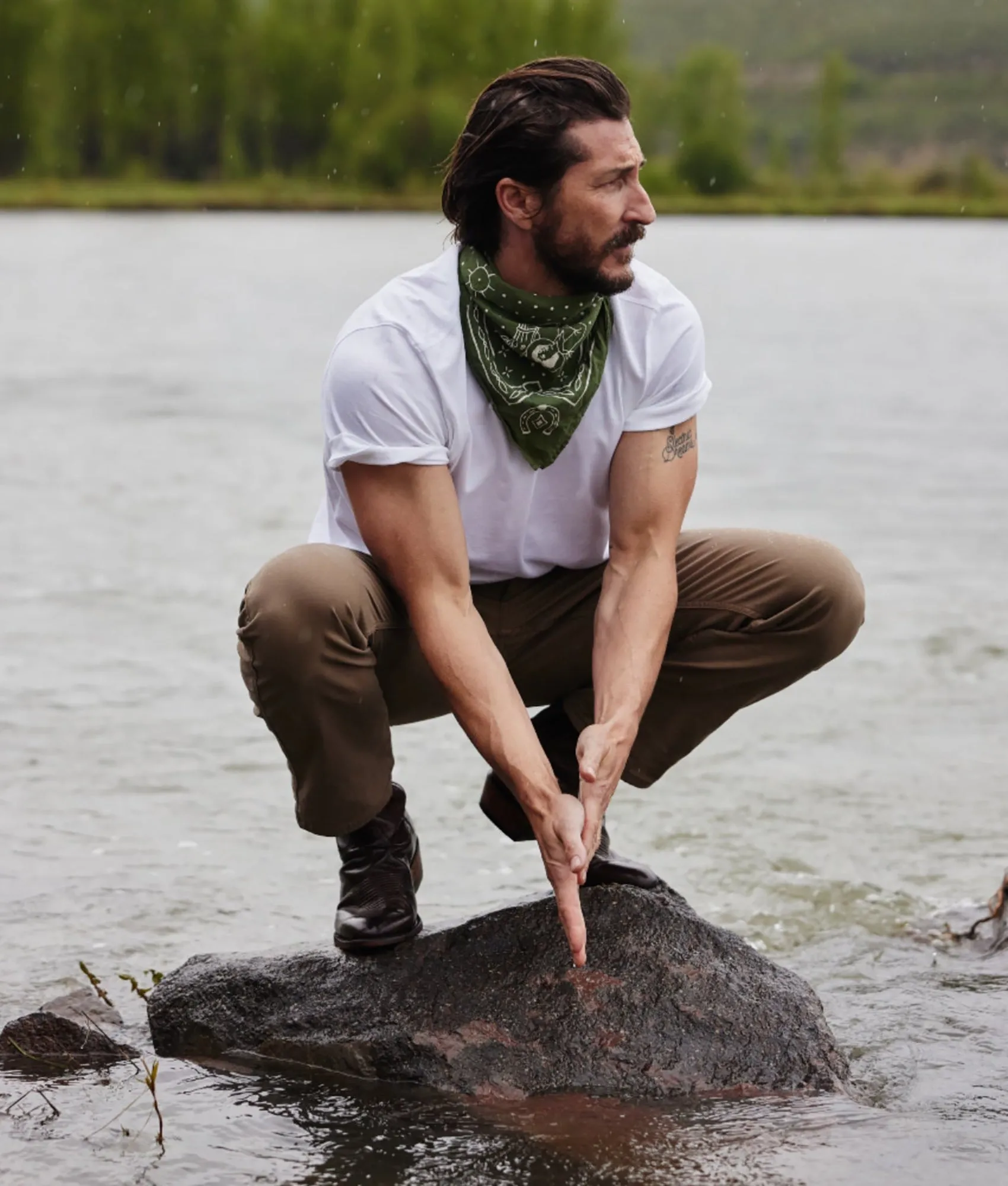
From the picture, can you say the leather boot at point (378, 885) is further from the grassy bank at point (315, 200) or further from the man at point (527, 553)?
the grassy bank at point (315, 200)

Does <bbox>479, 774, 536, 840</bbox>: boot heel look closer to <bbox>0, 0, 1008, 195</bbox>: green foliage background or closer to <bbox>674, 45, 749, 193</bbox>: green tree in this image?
<bbox>0, 0, 1008, 195</bbox>: green foliage background

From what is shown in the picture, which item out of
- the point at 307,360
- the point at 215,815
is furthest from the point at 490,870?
the point at 307,360

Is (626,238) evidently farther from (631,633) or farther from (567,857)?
(567,857)

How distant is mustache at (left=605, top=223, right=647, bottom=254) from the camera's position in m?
3.68

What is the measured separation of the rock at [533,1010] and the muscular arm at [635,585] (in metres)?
0.35

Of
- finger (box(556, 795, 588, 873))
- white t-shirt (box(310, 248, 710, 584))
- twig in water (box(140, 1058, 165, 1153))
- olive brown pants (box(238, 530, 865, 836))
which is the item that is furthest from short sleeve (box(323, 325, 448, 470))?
twig in water (box(140, 1058, 165, 1153))

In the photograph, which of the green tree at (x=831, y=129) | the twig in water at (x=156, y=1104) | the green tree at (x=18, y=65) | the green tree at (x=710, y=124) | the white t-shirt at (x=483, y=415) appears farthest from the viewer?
the green tree at (x=831, y=129)

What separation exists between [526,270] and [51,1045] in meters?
1.84

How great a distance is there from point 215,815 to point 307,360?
18.2 meters

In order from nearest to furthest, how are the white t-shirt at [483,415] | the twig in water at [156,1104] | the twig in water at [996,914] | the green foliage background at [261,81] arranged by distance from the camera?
1. the twig in water at [156,1104]
2. the white t-shirt at [483,415]
3. the twig in water at [996,914]
4. the green foliage background at [261,81]

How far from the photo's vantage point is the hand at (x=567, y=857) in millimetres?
3357

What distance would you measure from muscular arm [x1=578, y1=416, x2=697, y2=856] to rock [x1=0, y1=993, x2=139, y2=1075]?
3.76 feet

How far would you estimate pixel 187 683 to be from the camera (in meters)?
7.35

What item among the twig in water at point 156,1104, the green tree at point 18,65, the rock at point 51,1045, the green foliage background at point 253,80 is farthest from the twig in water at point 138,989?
the green tree at point 18,65
